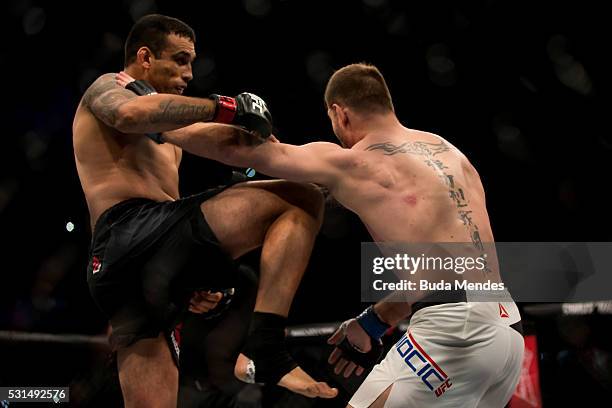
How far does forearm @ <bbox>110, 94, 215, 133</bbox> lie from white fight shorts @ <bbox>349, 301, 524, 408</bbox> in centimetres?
80

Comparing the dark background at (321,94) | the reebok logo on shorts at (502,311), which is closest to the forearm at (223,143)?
the reebok logo on shorts at (502,311)

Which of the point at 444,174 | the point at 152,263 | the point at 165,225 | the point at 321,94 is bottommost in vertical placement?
the point at 321,94

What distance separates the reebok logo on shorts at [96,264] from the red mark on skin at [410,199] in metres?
0.89

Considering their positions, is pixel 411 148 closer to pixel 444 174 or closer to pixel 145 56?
pixel 444 174

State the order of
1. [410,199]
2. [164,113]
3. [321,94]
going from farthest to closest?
1. [321,94]
2. [410,199]
3. [164,113]

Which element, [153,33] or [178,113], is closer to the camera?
[178,113]

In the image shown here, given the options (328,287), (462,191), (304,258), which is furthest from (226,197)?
(328,287)

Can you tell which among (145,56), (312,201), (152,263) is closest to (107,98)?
(145,56)

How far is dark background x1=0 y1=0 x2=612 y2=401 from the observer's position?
4.80 meters

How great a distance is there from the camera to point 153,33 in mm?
2352

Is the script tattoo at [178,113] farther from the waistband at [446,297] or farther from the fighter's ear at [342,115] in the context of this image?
the waistband at [446,297]

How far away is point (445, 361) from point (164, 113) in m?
0.97

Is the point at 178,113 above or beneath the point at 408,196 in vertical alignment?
above

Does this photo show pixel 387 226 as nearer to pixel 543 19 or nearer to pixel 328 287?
pixel 328 287
